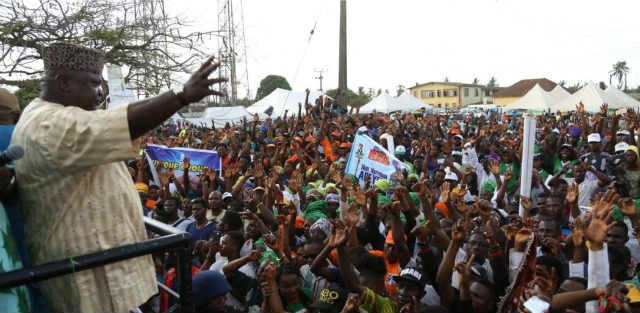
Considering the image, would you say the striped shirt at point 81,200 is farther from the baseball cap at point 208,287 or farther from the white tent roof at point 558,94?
the white tent roof at point 558,94

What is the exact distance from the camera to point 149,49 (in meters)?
7.20

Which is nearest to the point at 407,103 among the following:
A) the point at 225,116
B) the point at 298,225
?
the point at 225,116

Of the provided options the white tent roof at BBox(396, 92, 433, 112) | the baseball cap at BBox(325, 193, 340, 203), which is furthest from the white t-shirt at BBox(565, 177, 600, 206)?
the white tent roof at BBox(396, 92, 433, 112)

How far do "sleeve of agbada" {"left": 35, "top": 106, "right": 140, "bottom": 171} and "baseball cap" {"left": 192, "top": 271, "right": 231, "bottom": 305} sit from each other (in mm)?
1860

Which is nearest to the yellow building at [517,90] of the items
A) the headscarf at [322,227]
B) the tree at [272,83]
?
the tree at [272,83]

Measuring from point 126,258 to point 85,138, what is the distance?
33 centimetres

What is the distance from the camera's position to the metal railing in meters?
1.17

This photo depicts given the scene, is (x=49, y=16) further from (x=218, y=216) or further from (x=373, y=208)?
(x=373, y=208)

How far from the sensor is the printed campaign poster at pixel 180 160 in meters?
7.51

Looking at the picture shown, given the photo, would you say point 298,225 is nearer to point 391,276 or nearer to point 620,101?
point 391,276

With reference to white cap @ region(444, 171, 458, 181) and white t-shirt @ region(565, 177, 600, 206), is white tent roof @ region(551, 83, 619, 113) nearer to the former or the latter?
white t-shirt @ region(565, 177, 600, 206)

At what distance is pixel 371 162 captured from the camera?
23.0 feet

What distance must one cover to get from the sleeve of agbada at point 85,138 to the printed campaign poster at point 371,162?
5.66 m

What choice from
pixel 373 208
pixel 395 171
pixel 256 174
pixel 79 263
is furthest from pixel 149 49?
pixel 79 263
